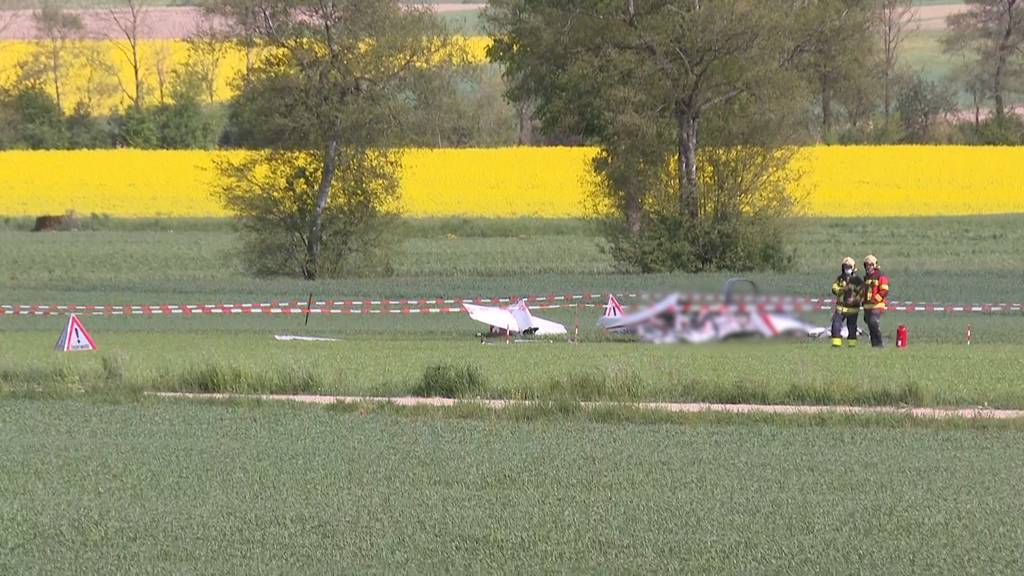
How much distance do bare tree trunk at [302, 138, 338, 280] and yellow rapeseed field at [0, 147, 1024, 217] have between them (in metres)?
18.1

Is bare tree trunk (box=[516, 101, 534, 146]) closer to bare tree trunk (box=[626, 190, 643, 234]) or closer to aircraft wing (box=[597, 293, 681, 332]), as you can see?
bare tree trunk (box=[626, 190, 643, 234])

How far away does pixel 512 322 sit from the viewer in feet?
94.2

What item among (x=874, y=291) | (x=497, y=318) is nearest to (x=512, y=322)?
(x=497, y=318)

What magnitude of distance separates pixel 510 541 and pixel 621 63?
102 ft

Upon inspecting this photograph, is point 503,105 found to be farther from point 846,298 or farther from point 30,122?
point 846,298

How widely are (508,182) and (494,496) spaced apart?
55868 mm

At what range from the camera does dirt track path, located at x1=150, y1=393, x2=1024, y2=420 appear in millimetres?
16984

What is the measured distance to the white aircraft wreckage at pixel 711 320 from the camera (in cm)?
1698

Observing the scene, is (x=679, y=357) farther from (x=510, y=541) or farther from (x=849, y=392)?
(x=510, y=541)

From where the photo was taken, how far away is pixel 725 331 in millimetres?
17109

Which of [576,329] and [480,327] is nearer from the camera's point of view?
[576,329]

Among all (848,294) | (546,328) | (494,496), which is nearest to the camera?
(494,496)

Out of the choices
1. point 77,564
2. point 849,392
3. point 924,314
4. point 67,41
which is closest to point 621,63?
point 924,314

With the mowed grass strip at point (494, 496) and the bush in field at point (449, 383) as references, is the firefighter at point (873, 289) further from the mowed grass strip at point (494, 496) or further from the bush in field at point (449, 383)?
the mowed grass strip at point (494, 496)
